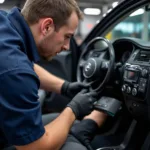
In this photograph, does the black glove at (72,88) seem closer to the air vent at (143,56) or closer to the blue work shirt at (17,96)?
the air vent at (143,56)

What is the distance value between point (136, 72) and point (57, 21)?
51cm

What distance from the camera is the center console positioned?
1.32 meters

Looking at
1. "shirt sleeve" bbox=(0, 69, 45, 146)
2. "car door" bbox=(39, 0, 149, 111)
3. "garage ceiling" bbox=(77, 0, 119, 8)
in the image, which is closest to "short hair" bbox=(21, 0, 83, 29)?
"shirt sleeve" bbox=(0, 69, 45, 146)

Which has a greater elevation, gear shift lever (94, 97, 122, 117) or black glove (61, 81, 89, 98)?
black glove (61, 81, 89, 98)

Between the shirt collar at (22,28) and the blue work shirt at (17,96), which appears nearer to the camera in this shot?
the blue work shirt at (17,96)

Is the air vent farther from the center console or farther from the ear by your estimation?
the ear

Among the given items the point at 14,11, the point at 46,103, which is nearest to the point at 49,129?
the point at 14,11

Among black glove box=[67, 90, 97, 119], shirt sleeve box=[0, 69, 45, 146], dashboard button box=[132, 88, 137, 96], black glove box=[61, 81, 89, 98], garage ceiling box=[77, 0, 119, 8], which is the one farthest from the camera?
garage ceiling box=[77, 0, 119, 8]

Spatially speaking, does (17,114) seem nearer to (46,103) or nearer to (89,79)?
(89,79)

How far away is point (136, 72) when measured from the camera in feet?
4.50

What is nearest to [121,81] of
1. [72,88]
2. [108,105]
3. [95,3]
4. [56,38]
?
[108,105]

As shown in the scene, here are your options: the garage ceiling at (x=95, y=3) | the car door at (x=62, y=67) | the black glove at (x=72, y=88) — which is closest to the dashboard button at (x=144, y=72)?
the black glove at (x=72, y=88)

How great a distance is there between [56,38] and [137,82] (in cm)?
48

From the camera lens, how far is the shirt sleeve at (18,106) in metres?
0.87
